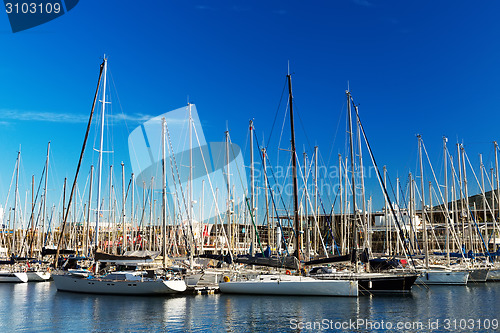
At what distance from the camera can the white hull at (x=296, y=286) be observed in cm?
3309

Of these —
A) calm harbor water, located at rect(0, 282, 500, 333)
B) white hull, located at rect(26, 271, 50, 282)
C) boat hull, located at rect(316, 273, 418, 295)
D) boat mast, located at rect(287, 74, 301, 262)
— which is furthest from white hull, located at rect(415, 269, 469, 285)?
white hull, located at rect(26, 271, 50, 282)

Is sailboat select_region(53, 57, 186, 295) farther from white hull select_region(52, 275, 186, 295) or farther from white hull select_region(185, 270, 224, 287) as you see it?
white hull select_region(185, 270, 224, 287)

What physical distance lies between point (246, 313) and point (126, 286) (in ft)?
38.2

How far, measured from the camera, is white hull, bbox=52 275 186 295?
3378cm

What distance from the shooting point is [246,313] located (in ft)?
88.0

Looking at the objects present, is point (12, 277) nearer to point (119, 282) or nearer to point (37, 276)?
point (37, 276)

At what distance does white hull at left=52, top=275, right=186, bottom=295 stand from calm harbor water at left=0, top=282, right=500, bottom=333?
2.44 feet

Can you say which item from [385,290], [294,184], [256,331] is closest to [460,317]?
[385,290]

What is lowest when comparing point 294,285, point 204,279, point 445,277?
point 445,277

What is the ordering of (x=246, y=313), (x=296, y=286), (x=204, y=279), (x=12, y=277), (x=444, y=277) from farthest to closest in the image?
(x=12, y=277), (x=444, y=277), (x=204, y=279), (x=296, y=286), (x=246, y=313)

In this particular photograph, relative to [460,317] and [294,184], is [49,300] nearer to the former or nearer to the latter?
[294,184]

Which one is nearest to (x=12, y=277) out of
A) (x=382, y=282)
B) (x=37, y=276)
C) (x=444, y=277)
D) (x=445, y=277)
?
(x=37, y=276)

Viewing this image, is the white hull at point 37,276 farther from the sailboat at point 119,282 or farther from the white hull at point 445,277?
the white hull at point 445,277

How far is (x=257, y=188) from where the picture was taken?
44031 mm
